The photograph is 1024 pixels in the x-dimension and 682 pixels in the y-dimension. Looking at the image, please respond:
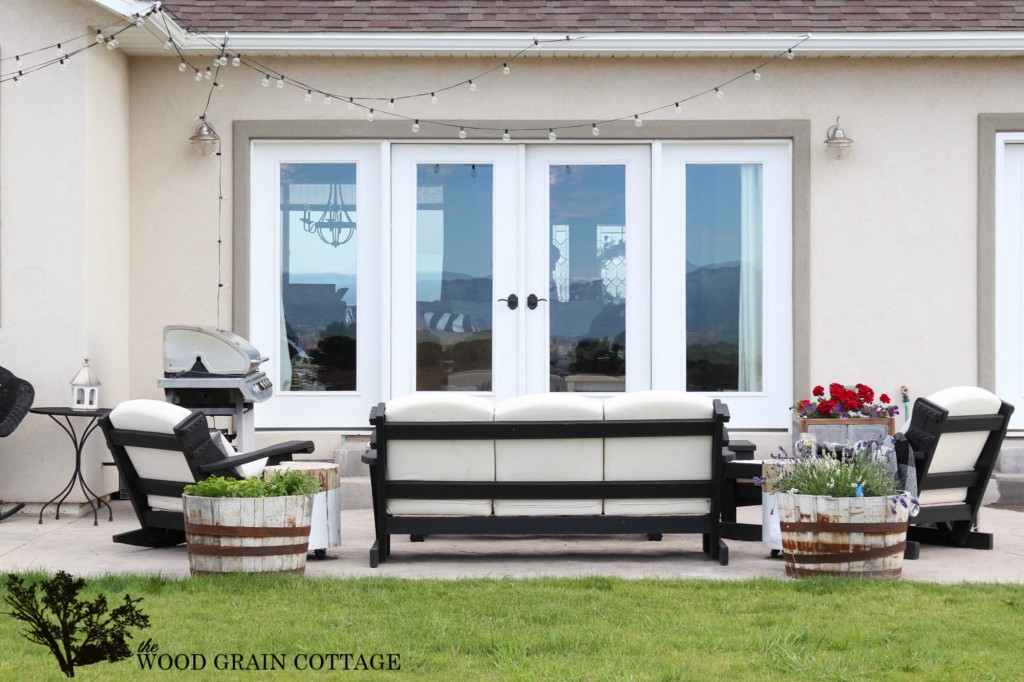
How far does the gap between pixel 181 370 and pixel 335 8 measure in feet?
10.4

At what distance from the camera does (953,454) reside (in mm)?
6445

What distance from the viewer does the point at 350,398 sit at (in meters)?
9.16

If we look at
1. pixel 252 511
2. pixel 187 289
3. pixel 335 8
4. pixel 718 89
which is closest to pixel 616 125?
pixel 718 89

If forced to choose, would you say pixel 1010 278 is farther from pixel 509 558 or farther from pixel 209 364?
pixel 209 364

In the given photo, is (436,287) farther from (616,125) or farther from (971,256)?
(971,256)

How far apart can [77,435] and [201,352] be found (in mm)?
1152

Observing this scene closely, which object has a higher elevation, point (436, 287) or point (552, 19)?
point (552, 19)

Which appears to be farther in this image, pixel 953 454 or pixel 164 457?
pixel 953 454

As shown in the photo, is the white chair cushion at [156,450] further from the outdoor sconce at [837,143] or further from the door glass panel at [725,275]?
the outdoor sconce at [837,143]

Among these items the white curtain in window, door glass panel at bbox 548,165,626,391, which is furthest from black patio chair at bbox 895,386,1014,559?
door glass panel at bbox 548,165,626,391

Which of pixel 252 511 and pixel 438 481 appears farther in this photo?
pixel 438 481

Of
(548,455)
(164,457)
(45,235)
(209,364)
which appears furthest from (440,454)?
(45,235)

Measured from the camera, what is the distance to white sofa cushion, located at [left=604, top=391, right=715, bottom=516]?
6051mm

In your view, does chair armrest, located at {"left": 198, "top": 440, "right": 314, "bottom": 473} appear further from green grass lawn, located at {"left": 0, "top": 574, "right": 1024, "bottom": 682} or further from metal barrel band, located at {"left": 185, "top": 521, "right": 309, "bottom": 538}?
green grass lawn, located at {"left": 0, "top": 574, "right": 1024, "bottom": 682}
